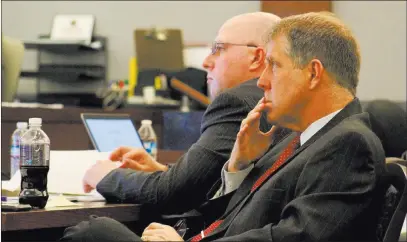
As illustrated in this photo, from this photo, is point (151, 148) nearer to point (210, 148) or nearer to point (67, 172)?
point (67, 172)

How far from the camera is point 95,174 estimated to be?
8.17ft

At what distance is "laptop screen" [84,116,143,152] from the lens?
2936mm

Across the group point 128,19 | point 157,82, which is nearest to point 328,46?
point 157,82

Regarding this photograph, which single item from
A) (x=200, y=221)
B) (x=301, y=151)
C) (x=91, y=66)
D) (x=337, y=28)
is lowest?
(x=91, y=66)

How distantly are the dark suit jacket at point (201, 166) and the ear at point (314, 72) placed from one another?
1.54ft

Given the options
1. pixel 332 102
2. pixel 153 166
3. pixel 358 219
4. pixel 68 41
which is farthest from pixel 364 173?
pixel 68 41

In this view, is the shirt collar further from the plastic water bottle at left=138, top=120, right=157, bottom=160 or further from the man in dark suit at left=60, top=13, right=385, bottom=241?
the plastic water bottle at left=138, top=120, right=157, bottom=160

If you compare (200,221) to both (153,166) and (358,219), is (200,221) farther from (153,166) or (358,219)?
(358,219)

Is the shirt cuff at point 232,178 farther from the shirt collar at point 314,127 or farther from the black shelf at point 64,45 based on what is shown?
the black shelf at point 64,45

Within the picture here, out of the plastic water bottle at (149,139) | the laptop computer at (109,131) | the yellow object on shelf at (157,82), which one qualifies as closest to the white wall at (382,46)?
the yellow object on shelf at (157,82)

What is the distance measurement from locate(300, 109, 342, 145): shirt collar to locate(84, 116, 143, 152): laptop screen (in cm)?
124

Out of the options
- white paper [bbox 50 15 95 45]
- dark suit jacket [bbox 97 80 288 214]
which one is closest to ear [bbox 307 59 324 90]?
dark suit jacket [bbox 97 80 288 214]

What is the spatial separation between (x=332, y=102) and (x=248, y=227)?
0.32m

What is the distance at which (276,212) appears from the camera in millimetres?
1717
